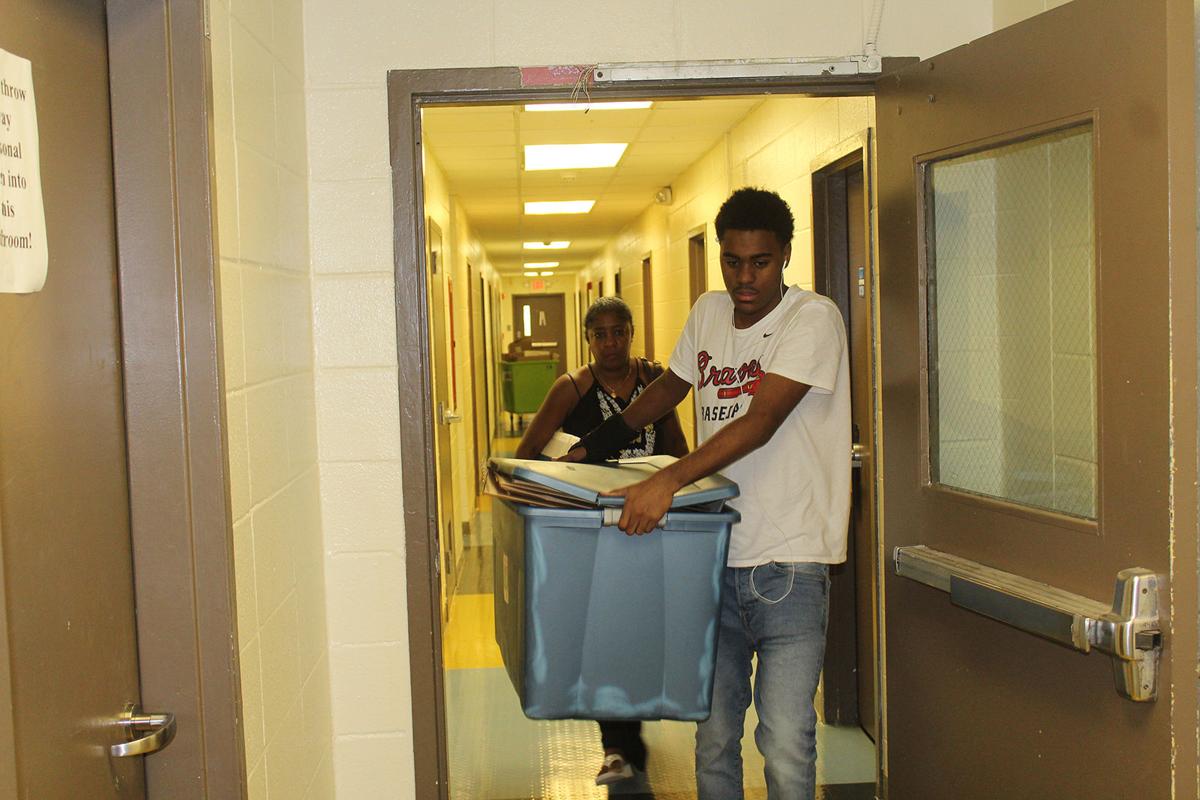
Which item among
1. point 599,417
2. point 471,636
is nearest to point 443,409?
point 471,636

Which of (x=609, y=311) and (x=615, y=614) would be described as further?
(x=609, y=311)

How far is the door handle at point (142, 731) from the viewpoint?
1490mm

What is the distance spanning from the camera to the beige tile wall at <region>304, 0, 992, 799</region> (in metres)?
2.43

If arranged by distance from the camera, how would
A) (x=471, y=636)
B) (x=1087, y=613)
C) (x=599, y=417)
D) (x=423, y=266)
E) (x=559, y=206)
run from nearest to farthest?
(x=1087, y=613), (x=423, y=266), (x=599, y=417), (x=471, y=636), (x=559, y=206)

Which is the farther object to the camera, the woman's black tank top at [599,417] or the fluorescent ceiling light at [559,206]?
the fluorescent ceiling light at [559,206]

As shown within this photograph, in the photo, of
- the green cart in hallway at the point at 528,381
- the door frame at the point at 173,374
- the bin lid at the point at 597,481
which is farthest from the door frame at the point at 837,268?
the green cart in hallway at the point at 528,381

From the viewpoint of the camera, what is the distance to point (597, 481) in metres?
2.16

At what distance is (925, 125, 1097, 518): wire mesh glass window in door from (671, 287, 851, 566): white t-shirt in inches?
8.5

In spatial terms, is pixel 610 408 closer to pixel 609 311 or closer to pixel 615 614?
pixel 609 311

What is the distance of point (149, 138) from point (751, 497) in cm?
145

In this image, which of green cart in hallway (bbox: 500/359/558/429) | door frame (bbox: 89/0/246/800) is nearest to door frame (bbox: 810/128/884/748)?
door frame (bbox: 89/0/246/800)

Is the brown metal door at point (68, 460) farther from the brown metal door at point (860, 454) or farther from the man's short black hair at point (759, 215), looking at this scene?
the brown metal door at point (860, 454)

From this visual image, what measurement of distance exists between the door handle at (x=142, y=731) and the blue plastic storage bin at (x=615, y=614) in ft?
2.39

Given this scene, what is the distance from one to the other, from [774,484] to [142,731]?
1.38 m
